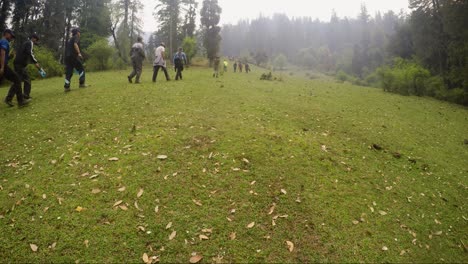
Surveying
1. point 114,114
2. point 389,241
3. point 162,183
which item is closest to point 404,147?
point 389,241

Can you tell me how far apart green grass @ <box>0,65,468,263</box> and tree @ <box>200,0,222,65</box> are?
46.5 metres

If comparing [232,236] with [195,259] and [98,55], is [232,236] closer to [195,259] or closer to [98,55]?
[195,259]

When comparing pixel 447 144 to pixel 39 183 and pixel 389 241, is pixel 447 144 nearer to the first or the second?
pixel 389 241

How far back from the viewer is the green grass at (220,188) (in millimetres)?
4094

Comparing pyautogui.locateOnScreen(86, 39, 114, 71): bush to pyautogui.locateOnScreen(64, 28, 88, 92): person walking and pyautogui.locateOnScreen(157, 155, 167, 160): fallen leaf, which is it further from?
pyautogui.locateOnScreen(157, 155, 167, 160): fallen leaf

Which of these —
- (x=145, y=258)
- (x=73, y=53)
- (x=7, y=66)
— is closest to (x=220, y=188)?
(x=145, y=258)

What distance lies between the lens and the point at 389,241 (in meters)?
4.47

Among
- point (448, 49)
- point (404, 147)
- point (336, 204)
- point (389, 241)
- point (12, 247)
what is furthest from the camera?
point (448, 49)

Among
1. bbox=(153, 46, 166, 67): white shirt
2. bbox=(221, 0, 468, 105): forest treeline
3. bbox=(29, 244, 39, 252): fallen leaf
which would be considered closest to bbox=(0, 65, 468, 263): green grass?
bbox=(29, 244, 39, 252): fallen leaf

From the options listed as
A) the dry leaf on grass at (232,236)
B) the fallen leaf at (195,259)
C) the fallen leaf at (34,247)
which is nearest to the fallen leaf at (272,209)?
the dry leaf on grass at (232,236)

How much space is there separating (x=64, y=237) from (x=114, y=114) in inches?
234

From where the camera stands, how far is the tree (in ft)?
175

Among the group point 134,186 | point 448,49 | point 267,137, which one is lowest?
point 134,186

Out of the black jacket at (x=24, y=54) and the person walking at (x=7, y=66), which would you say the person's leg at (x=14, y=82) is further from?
the black jacket at (x=24, y=54)
